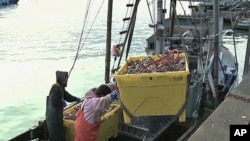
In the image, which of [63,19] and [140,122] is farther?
[63,19]

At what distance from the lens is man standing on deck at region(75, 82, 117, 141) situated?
617cm

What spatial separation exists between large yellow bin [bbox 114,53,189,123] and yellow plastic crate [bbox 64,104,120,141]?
0.82m

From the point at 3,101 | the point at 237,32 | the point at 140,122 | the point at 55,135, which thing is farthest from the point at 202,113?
the point at 237,32

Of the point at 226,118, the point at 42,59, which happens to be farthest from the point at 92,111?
the point at 42,59

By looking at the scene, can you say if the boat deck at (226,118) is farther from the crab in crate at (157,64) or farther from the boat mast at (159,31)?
the boat mast at (159,31)

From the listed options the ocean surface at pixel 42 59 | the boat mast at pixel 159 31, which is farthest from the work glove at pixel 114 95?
the ocean surface at pixel 42 59

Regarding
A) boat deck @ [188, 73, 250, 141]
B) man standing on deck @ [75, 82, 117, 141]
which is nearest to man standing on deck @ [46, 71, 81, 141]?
man standing on deck @ [75, 82, 117, 141]

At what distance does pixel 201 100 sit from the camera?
8797 millimetres

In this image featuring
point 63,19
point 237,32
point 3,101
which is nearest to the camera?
point 3,101

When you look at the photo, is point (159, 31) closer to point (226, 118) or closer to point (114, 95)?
point (114, 95)

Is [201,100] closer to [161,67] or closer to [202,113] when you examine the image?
[202,113]

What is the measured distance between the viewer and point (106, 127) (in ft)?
23.0

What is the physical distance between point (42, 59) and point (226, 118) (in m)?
22.6

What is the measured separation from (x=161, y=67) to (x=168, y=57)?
0.70 meters
